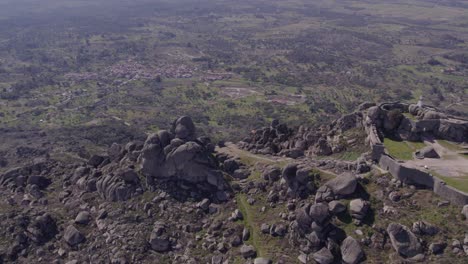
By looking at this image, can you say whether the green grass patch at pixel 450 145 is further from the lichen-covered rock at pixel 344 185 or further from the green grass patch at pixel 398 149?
the lichen-covered rock at pixel 344 185

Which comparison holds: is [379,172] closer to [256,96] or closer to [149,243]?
[149,243]

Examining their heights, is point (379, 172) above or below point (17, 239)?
above

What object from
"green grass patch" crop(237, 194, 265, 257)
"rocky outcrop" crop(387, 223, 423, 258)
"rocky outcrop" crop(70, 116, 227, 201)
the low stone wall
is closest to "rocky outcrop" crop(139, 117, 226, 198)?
"rocky outcrop" crop(70, 116, 227, 201)

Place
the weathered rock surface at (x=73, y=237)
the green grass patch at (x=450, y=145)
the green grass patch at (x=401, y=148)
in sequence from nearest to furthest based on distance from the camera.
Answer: the green grass patch at (x=401, y=148) → the green grass patch at (x=450, y=145) → the weathered rock surface at (x=73, y=237)

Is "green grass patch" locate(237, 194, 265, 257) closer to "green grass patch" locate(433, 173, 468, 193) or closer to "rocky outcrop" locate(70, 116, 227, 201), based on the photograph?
"rocky outcrop" locate(70, 116, 227, 201)

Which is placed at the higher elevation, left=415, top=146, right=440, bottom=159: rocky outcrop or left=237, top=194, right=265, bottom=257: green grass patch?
left=415, top=146, right=440, bottom=159: rocky outcrop

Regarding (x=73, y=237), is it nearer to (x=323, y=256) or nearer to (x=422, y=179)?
(x=323, y=256)

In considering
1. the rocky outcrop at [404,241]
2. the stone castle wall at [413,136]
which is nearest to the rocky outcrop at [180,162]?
the stone castle wall at [413,136]

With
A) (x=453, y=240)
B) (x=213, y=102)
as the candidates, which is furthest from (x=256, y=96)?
(x=453, y=240)
